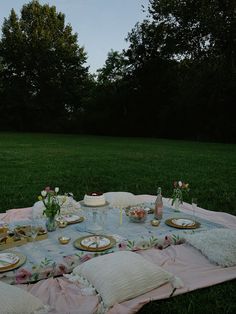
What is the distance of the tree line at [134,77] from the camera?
821 inches

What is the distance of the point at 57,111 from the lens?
35.8m

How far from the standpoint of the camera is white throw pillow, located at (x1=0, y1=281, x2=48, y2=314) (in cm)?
243

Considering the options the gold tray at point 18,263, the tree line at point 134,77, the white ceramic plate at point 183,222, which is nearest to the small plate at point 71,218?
the gold tray at point 18,263

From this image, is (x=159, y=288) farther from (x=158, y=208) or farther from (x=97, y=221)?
(x=158, y=208)

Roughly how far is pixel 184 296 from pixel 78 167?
26.9 ft

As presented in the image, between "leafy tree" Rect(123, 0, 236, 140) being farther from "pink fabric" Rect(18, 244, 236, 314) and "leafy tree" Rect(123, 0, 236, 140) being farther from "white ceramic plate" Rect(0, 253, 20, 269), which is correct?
"white ceramic plate" Rect(0, 253, 20, 269)

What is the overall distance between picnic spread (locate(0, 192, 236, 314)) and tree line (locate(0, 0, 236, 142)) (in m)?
17.1

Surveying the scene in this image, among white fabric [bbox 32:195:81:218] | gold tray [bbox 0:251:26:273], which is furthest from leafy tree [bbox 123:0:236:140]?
gold tray [bbox 0:251:26:273]

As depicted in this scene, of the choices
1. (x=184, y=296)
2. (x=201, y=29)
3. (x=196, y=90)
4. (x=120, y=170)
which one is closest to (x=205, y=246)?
(x=184, y=296)

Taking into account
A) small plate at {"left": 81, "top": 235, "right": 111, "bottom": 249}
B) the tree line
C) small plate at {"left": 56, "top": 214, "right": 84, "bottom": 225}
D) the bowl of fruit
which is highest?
the tree line

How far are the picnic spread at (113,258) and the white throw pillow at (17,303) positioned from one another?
0.33 ft

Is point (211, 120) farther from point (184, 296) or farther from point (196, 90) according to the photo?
point (184, 296)

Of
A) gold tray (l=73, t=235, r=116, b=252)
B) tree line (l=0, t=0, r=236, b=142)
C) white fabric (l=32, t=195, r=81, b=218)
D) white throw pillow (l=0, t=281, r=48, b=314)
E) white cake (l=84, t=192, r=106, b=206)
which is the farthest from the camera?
tree line (l=0, t=0, r=236, b=142)

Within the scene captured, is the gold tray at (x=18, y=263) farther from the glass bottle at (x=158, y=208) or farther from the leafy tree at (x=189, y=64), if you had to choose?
the leafy tree at (x=189, y=64)
